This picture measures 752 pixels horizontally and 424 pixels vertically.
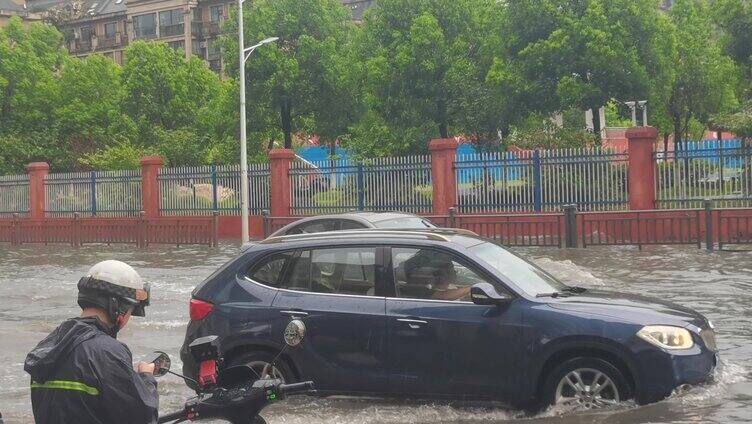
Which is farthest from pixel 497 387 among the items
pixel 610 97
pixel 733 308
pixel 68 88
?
pixel 68 88

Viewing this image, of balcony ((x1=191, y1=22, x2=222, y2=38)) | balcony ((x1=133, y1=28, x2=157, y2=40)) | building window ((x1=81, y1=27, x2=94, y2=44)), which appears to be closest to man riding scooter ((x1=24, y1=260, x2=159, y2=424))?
balcony ((x1=191, y1=22, x2=222, y2=38))

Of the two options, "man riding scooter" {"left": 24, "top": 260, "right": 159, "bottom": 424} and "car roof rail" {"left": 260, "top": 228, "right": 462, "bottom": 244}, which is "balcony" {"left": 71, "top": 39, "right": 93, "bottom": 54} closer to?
"car roof rail" {"left": 260, "top": 228, "right": 462, "bottom": 244}

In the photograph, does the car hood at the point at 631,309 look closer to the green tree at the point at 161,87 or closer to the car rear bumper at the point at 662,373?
the car rear bumper at the point at 662,373

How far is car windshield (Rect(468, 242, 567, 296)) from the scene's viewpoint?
8.45 meters

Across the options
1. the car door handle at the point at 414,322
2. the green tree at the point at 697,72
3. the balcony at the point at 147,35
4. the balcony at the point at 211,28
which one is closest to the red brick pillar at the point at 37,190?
the green tree at the point at 697,72

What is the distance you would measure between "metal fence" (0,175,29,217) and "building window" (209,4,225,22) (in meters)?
50.1

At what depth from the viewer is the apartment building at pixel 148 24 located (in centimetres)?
8825

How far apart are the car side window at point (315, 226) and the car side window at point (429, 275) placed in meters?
8.48

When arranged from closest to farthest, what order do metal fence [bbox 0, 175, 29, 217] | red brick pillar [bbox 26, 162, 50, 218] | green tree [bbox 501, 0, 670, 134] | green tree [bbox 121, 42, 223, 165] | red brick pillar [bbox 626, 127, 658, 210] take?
red brick pillar [bbox 626, 127, 658, 210]
green tree [bbox 501, 0, 670, 134]
red brick pillar [bbox 26, 162, 50, 218]
metal fence [bbox 0, 175, 29, 217]
green tree [bbox 121, 42, 223, 165]

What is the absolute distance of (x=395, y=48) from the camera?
1724 inches

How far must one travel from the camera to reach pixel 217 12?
8812 cm

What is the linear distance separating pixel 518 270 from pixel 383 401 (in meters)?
1.60

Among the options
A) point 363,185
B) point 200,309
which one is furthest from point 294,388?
point 363,185

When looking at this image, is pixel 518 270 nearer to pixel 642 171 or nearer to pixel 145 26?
pixel 642 171
